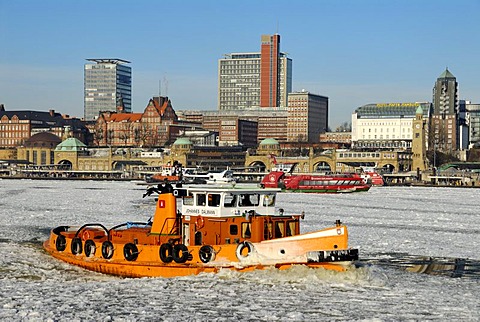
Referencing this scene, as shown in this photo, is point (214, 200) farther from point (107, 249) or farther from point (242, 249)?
point (107, 249)

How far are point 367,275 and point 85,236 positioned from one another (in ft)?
44.8

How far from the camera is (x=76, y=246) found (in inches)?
1432

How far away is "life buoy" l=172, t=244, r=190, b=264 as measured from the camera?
3178 cm

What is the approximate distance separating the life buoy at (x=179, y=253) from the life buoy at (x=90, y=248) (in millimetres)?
4968

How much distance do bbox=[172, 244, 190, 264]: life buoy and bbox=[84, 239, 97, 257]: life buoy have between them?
16.3 ft

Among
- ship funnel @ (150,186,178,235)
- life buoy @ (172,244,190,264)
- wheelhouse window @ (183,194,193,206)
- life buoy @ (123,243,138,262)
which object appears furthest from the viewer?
ship funnel @ (150,186,178,235)

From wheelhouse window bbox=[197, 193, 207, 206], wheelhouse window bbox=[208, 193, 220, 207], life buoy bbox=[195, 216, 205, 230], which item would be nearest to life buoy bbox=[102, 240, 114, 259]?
life buoy bbox=[195, 216, 205, 230]

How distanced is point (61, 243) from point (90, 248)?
9.06 ft

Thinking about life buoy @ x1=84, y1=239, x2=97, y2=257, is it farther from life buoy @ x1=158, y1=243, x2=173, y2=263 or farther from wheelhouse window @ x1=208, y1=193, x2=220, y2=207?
wheelhouse window @ x1=208, y1=193, x2=220, y2=207

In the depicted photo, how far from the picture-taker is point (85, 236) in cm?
3728

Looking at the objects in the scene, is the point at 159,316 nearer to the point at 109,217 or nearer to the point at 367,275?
the point at 367,275

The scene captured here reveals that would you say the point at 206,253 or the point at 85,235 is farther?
the point at 85,235

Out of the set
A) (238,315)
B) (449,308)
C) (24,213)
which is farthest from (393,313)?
(24,213)

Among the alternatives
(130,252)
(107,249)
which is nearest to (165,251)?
(130,252)
